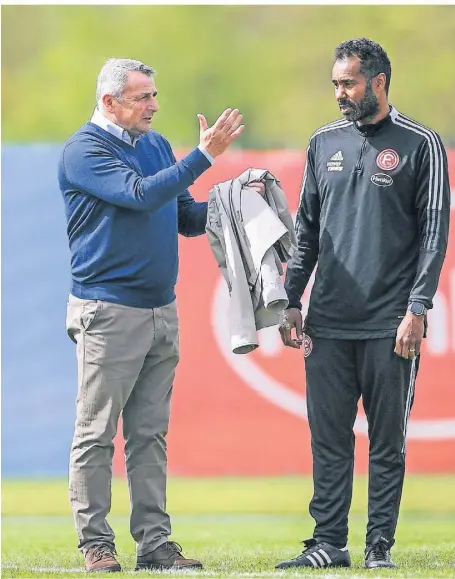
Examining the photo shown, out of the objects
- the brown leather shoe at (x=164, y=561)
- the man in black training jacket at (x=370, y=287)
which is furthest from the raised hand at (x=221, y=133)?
the brown leather shoe at (x=164, y=561)

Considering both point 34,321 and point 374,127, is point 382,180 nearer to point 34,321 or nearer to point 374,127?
point 374,127

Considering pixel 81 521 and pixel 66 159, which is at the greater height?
pixel 66 159

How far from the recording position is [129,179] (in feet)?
13.5

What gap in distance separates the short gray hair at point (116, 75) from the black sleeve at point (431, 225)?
3.24ft

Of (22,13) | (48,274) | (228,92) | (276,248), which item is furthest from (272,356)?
(22,13)

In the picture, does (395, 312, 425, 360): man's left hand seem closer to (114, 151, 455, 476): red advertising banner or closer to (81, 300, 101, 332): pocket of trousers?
(81, 300, 101, 332): pocket of trousers

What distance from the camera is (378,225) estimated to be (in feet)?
13.9

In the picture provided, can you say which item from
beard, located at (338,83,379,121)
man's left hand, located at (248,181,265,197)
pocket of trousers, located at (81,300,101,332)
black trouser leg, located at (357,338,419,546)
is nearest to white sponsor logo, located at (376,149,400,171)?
beard, located at (338,83,379,121)

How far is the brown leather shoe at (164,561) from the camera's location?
14.0ft

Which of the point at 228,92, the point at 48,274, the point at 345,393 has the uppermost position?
the point at 228,92

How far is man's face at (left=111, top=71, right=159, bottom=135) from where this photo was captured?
4.27 meters

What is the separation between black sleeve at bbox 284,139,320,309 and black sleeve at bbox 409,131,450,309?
41 centimetres

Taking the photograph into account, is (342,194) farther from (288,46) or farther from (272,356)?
(288,46)

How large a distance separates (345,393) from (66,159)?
122 centimetres
